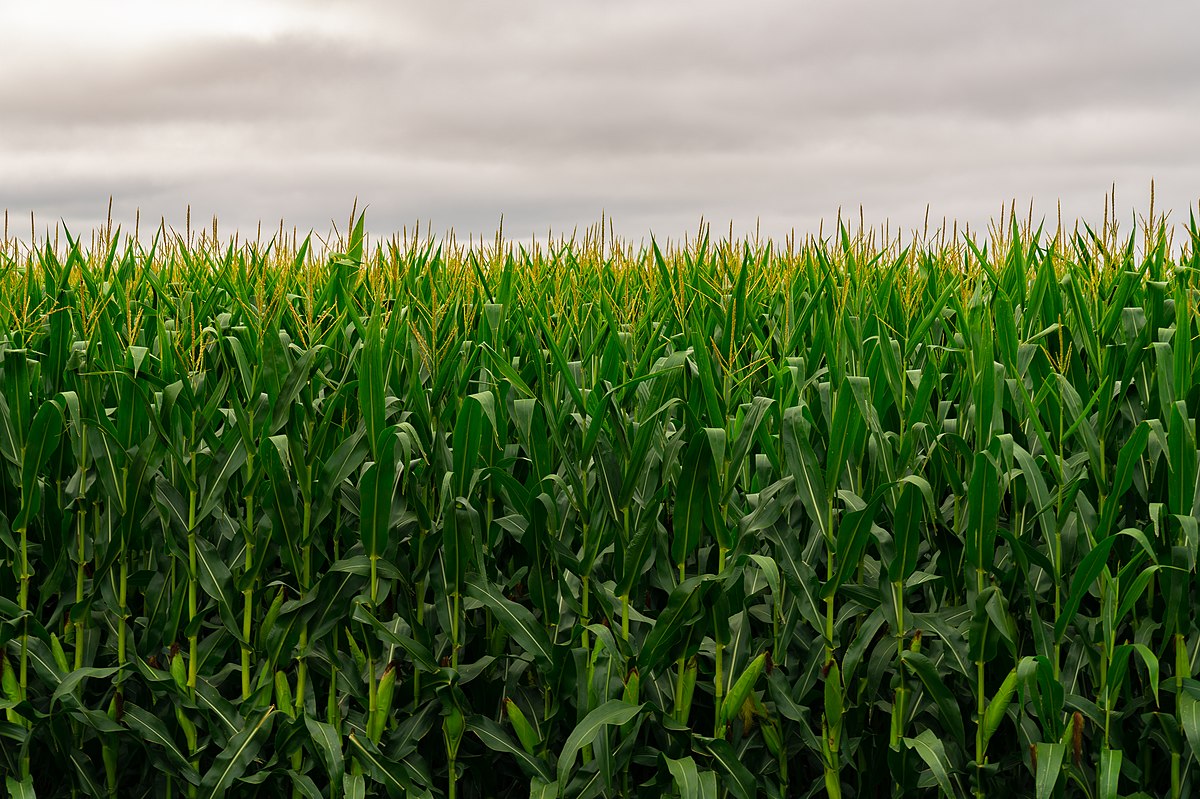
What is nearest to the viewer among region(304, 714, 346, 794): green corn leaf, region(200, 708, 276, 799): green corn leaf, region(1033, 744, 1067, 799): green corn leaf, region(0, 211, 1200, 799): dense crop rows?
region(1033, 744, 1067, 799): green corn leaf

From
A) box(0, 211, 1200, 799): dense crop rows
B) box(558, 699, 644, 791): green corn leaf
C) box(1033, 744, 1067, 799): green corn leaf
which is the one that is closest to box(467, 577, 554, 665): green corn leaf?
box(0, 211, 1200, 799): dense crop rows

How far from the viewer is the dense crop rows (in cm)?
323

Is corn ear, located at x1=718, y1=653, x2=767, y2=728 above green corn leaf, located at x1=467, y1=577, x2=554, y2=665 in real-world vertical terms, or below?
below

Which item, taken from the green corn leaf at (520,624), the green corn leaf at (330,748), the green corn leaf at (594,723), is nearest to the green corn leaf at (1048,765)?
the green corn leaf at (594,723)

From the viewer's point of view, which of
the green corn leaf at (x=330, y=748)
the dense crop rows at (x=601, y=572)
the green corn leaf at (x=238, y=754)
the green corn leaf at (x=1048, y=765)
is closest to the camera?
the green corn leaf at (x=1048, y=765)

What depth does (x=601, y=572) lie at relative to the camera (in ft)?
11.5

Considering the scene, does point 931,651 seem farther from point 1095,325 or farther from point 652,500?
point 1095,325

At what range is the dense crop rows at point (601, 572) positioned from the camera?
3.23 metres

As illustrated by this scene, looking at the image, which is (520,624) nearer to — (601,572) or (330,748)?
(601,572)

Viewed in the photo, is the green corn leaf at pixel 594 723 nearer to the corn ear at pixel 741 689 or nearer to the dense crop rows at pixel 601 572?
the dense crop rows at pixel 601 572

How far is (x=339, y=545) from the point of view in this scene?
3.63 m

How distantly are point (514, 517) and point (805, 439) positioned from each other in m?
0.99

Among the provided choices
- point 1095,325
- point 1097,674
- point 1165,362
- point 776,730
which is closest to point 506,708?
point 776,730

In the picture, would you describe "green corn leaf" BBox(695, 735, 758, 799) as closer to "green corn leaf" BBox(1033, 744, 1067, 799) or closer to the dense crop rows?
the dense crop rows
